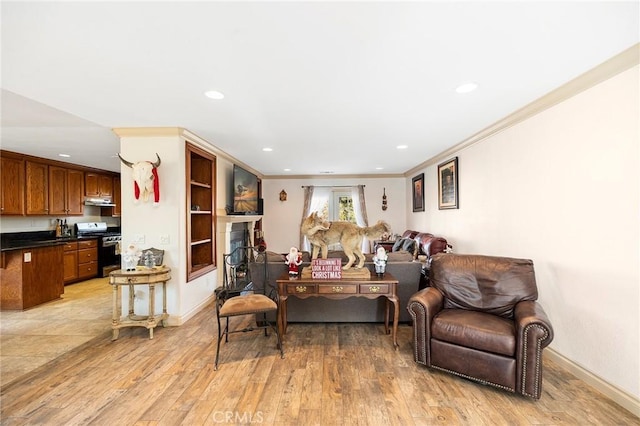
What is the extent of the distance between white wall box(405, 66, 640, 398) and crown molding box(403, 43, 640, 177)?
52 mm

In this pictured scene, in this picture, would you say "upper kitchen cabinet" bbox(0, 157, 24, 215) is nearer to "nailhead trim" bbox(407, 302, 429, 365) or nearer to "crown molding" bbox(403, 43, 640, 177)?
"nailhead trim" bbox(407, 302, 429, 365)

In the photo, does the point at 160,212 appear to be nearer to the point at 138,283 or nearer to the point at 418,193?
the point at 138,283

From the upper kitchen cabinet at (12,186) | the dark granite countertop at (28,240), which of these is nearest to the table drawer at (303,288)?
the dark granite countertop at (28,240)

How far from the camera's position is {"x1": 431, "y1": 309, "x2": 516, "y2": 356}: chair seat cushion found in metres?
2.11

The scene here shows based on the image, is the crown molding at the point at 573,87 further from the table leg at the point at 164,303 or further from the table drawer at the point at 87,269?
the table drawer at the point at 87,269

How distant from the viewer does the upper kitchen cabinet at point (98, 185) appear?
5.98m

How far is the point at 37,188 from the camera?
4949 mm

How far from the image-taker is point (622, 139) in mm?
1958

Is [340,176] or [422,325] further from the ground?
[340,176]

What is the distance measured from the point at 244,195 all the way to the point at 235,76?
3.47m

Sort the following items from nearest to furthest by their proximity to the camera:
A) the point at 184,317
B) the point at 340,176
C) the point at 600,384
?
1. the point at 600,384
2. the point at 184,317
3. the point at 340,176

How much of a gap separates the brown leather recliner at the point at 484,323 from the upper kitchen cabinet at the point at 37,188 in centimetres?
640

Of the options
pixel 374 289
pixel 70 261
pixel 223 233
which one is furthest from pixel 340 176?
pixel 70 261

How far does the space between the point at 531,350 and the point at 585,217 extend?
1.15 meters
